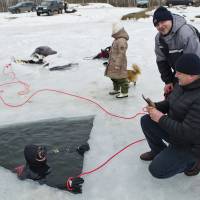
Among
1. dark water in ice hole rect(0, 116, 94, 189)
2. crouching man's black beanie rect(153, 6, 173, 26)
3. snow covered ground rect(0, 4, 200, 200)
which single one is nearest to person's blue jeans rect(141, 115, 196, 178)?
snow covered ground rect(0, 4, 200, 200)

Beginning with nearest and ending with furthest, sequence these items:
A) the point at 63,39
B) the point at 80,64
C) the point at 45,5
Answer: the point at 80,64 → the point at 63,39 → the point at 45,5

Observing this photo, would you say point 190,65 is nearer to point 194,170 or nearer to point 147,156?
point 194,170

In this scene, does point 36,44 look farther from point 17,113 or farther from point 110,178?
point 110,178

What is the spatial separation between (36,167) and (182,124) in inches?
65.7

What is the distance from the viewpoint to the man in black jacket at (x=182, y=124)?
3.19 metres

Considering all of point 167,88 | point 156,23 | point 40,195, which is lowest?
point 40,195

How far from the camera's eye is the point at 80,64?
8906mm

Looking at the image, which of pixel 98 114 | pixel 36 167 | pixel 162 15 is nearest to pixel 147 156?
pixel 36 167

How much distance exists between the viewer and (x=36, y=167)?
12.7ft

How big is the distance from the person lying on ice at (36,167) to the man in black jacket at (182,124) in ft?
3.04

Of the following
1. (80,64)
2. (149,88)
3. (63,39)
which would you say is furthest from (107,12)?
(149,88)

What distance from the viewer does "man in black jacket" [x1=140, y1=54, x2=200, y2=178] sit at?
10.5ft

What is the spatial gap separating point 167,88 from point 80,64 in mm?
4586

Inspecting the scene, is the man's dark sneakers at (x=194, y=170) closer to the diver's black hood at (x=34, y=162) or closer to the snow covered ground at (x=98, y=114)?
the snow covered ground at (x=98, y=114)
